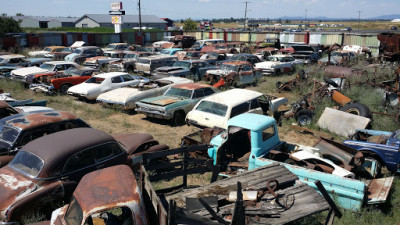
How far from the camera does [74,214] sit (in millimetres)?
4316

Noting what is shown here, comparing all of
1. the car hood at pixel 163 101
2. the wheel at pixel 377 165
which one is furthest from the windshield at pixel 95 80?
the wheel at pixel 377 165

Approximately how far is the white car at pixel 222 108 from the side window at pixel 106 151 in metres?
3.98

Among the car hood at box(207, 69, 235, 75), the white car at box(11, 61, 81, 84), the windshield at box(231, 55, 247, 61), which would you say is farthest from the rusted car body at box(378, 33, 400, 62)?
the white car at box(11, 61, 81, 84)

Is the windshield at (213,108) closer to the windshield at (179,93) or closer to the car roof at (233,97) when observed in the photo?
the car roof at (233,97)

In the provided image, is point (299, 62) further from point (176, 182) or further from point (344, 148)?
point (176, 182)

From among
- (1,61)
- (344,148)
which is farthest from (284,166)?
(1,61)

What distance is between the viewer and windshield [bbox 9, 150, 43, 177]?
5.54m

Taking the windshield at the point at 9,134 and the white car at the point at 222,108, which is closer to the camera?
the windshield at the point at 9,134

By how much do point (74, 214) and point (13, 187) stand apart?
171cm

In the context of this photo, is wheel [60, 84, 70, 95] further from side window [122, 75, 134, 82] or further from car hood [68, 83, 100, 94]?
side window [122, 75, 134, 82]

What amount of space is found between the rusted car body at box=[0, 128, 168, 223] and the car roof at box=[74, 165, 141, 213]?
40.3 inches

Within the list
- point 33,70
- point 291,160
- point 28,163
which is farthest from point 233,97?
point 33,70

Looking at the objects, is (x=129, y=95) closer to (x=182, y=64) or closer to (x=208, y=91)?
(x=208, y=91)

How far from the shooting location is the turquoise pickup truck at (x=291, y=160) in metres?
6.04
